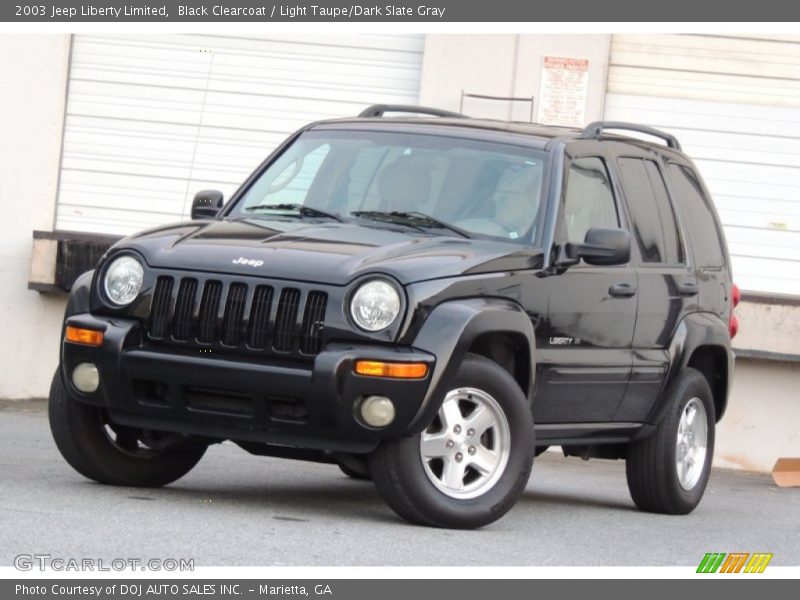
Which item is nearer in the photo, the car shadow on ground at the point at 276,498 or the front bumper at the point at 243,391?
the front bumper at the point at 243,391

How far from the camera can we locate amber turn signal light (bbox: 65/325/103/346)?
24.8 ft

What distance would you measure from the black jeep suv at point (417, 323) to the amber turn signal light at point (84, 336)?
0.04 ft

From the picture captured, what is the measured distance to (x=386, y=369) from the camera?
7.09 meters

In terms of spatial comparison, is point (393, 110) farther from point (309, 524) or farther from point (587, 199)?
point (309, 524)

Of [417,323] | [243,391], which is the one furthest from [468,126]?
[243,391]

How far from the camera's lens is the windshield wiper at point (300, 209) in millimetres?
8352

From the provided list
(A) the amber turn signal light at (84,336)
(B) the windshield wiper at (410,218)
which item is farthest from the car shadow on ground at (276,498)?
(B) the windshield wiper at (410,218)

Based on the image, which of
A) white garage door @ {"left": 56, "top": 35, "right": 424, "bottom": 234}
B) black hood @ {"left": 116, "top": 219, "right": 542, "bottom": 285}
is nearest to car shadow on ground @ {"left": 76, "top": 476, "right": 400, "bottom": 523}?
black hood @ {"left": 116, "top": 219, "right": 542, "bottom": 285}

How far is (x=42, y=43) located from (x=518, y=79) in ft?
13.6

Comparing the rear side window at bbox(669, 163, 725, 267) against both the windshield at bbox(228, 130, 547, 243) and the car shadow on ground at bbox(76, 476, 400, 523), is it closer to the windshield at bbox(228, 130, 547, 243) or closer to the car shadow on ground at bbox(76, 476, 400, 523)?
the windshield at bbox(228, 130, 547, 243)

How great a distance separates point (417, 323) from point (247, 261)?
0.81m

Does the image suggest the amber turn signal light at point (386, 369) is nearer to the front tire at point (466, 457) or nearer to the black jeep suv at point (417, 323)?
the black jeep suv at point (417, 323)

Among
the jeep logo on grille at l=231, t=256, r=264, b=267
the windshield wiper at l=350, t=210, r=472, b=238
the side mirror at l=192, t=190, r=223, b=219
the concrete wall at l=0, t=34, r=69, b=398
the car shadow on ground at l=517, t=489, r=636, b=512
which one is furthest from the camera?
the concrete wall at l=0, t=34, r=69, b=398

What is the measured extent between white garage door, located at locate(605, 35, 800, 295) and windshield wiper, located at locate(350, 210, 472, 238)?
7.02 metres
